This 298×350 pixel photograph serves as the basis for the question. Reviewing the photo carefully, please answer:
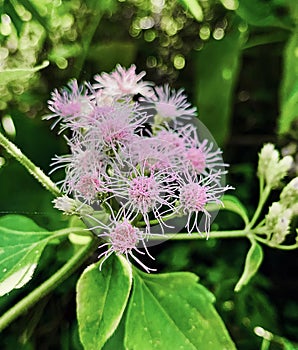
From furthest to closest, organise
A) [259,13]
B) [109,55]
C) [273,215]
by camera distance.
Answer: [109,55]
[259,13]
[273,215]

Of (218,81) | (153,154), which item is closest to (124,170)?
(153,154)

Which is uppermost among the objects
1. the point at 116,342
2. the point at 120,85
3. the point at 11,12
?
the point at 11,12

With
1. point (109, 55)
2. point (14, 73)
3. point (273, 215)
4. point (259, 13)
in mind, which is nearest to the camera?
point (14, 73)

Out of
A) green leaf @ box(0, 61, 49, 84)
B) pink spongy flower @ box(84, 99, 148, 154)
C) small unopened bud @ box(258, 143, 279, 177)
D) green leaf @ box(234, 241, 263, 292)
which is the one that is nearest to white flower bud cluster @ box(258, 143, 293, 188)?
small unopened bud @ box(258, 143, 279, 177)

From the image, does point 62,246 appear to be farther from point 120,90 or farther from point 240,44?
point 240,44

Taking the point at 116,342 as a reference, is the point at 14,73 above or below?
above

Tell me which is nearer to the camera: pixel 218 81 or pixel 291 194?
pixel 291 194

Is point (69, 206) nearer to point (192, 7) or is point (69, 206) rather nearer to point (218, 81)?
point (192, 7)
